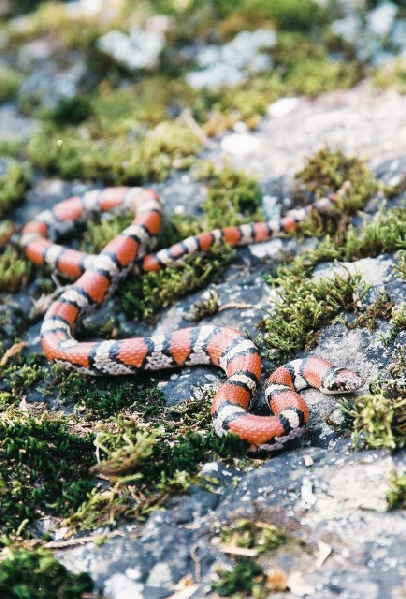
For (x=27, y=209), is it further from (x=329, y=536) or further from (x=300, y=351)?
(x=329, y=536)

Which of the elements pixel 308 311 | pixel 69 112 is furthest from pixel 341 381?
pixel 69 112

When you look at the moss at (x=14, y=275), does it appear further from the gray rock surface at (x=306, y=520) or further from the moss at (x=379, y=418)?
the moss at (x=379, y=418)

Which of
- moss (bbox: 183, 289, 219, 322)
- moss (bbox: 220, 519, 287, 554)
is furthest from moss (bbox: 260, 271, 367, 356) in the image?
moss (bbox: 220, 519, 287, 554)

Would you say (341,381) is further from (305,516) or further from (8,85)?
(8,85)

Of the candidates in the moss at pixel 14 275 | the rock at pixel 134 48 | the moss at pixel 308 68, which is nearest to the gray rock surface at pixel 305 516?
the moss at pixel 14 275

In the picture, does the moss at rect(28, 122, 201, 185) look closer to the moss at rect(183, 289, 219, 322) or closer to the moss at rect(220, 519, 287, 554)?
the moss at rect(183, 289, 219, 322)

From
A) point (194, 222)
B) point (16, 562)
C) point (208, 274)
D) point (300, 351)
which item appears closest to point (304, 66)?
point (194, 222)
